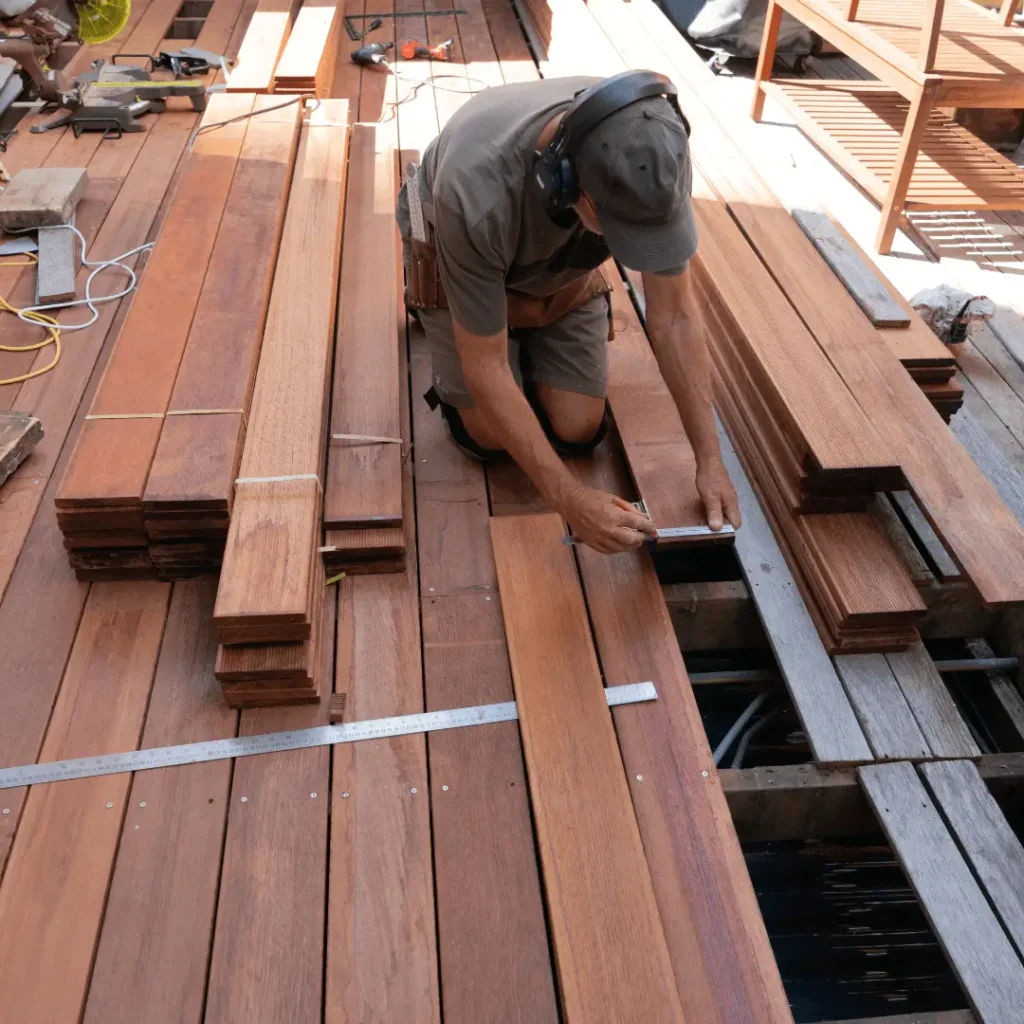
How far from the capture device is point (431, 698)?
2.21 m

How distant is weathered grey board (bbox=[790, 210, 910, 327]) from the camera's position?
2.95 meters

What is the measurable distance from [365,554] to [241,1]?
575 cm

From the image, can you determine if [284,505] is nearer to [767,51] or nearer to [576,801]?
[576,801]

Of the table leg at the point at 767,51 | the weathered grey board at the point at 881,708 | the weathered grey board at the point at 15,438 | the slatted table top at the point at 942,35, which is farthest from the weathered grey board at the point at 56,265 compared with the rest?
the table leg at the point at 767,51

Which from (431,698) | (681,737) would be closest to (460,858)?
(431,698)

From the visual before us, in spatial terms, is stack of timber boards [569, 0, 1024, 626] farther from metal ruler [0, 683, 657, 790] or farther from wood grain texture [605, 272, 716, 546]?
metal ruler [0, 683, 657, 790]

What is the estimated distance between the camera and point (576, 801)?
1.95 meters

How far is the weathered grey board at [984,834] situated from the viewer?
187cm

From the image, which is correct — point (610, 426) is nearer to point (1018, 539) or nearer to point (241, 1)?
point (1018, 539)

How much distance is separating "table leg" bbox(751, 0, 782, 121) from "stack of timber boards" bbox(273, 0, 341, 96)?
240 centimetres

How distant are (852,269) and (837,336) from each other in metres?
0.46

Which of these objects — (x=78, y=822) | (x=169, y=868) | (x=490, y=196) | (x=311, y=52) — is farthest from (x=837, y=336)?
(x=311, y=52)

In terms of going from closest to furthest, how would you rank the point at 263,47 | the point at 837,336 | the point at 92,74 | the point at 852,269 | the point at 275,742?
the point at 275,742, the point at 837,336, the point at 852,269, the point at 263,47, the point at 92,74

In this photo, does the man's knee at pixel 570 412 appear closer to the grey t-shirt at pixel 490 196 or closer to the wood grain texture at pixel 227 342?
the grey t-shirt at pixel 490 196
